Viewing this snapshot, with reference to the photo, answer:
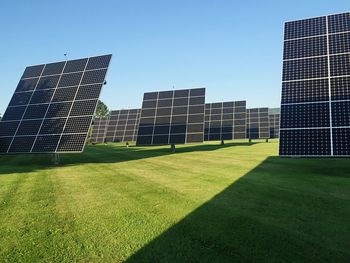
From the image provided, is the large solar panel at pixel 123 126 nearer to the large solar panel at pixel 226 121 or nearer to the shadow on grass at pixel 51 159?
the large solar panel at pixel 226 121

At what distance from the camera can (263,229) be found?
6793 millimetres

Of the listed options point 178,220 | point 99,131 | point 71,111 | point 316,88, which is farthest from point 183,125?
point 99,131

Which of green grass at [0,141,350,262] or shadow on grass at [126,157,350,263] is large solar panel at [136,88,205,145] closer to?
green grass at [0,141,350,262]

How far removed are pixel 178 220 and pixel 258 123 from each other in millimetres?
53535

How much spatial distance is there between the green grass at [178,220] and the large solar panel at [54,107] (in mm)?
6683

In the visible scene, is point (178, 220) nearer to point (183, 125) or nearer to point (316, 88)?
point (316, 88)

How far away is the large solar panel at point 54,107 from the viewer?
1930 cm

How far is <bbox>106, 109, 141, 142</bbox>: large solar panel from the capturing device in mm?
50312

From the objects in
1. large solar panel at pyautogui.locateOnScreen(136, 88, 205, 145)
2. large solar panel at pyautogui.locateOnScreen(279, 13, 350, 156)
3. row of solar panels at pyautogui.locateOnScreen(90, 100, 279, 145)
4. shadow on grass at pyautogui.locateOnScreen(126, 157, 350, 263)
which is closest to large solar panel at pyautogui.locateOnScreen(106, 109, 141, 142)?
row of solar panels at pyautogui.locateOnScreen(90, 100, 279, 145)

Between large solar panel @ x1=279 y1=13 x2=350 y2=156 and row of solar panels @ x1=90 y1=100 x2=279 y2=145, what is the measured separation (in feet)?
44.5

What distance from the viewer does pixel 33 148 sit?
19109 millimetres

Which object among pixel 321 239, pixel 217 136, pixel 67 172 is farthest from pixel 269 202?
pixel 217 136

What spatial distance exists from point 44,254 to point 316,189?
343 inches

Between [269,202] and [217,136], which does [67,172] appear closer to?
[269,202]
